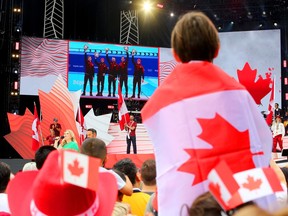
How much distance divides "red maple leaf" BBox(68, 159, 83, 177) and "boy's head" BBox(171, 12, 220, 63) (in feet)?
2.55

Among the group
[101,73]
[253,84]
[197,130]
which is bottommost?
[197,130]

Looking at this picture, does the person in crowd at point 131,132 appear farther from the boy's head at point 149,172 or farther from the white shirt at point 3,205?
the white shirt at point 3,205

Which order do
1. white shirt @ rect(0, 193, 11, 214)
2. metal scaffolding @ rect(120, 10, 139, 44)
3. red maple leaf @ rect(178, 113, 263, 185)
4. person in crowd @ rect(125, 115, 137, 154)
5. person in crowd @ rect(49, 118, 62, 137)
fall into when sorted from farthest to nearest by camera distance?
metal scaffolding @ rect(120, 10, 139, 44) < person in crowd @ rect(125, 115, 137, 154) < person in crowd @ rect(49, 118, 62, 137) < white shirt @ rect(0, 193, 11, 214) < red maple leaf @ rect(178, 113, 263, 185)

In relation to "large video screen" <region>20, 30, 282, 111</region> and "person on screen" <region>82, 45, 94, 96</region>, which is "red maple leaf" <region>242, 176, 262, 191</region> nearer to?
"large video screen" <region>20, 30, 282, 111</region>

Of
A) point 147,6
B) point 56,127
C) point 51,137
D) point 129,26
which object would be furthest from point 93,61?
point 51,137

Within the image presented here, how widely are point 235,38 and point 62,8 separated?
6872mm

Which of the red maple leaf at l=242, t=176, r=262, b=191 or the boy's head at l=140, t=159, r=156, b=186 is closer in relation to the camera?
the red maple leaf at l=242, t=176, r=262, b=191

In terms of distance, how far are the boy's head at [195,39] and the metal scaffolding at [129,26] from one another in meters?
15.5

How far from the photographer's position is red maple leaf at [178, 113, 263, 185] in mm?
1683

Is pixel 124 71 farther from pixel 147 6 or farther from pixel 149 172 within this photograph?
pixel 149 172

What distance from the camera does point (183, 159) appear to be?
170 centimetres

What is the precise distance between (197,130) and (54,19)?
15.9 m

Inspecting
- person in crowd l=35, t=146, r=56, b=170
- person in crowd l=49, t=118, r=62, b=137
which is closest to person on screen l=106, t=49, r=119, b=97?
person in crowd l=49, t=118, r=62, b=137

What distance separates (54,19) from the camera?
16797mm
